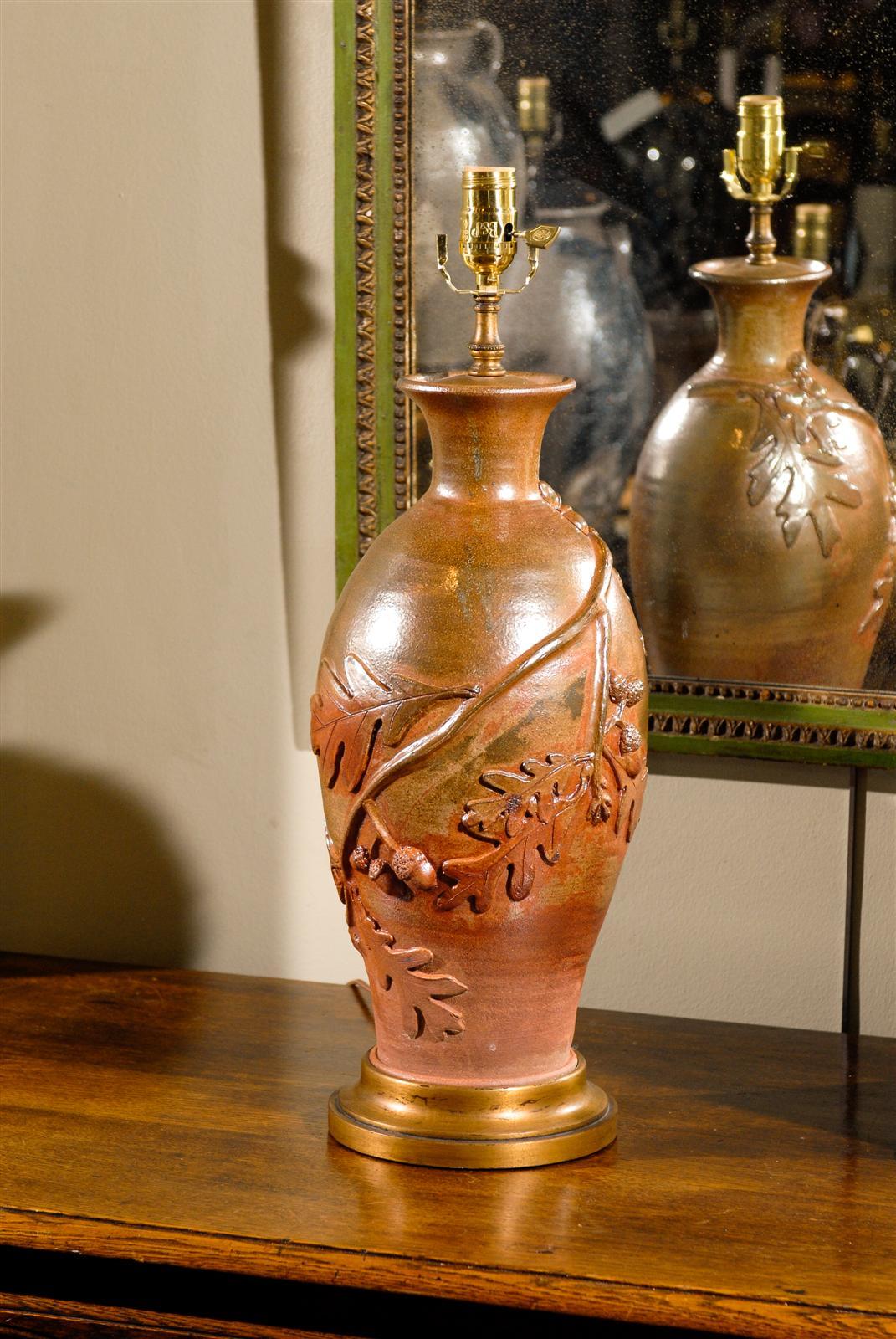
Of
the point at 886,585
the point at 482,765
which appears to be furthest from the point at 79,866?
the point at 886,585

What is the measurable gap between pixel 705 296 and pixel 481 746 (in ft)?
1.52

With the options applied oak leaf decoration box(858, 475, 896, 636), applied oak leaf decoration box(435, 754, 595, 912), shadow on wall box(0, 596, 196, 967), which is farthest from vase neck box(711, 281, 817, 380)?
shadow on wall box(0, 596, 196, 967)

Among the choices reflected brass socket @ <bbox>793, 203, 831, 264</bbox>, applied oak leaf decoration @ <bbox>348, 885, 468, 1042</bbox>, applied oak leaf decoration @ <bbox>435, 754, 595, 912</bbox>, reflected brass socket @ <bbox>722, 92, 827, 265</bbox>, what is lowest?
applied oak leaf decoration @ <bbox>348, 885, 468, 1042</bbox>

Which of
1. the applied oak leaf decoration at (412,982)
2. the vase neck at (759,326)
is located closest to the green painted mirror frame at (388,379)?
the vase neck at (759,326)

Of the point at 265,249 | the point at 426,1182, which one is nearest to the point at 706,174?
the point at 265,249

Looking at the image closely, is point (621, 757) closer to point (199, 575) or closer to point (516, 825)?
point (516, 825)

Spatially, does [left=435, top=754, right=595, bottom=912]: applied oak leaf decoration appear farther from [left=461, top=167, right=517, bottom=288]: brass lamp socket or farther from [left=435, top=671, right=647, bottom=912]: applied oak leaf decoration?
[left=461, top=167, right=517, bottom=288]: brass lamp socket

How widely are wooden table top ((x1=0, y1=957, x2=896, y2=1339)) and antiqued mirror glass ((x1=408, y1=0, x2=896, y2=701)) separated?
303 mm

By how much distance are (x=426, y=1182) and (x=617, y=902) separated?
1.38 ft

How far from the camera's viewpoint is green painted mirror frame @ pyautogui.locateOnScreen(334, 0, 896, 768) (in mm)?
1310

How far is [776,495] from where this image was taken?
4.18 ft

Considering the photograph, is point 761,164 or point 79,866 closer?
point 761,164

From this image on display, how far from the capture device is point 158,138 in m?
1.42

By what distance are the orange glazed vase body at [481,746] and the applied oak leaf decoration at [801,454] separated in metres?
0.24
